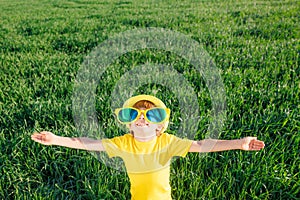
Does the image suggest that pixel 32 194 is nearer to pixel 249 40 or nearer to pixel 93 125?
pixel 93 125

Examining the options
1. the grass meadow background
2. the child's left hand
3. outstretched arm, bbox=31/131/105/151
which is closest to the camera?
the child's left hand

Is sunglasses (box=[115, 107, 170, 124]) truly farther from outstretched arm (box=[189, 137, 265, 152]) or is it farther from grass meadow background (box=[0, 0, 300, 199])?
grass meadow background (box=[0, 0, 300, 199])

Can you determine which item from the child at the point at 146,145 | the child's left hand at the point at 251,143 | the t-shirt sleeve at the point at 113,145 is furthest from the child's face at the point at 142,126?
the child's left hand at the point at 251,143

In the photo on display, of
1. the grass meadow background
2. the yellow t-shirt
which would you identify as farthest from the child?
the grass meadow background

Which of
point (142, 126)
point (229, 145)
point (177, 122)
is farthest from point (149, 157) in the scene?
point (177, 122)

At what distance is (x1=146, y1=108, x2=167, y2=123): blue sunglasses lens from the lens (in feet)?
5.33

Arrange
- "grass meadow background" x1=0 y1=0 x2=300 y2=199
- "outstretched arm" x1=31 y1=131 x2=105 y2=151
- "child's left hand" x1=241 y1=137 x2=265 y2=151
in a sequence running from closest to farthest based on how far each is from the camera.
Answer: "child's left hand" x1=241 y1=137 x2=265 y2=151, "outstretched arm" x1=31 y1=131 x2=105 y2=151, "grass meadow background" x1=0 y1=0 x2=300 y2=199

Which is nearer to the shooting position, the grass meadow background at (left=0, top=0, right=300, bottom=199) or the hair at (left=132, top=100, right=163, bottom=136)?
the hair at (left=132, top=100, right=163, bottom=136)

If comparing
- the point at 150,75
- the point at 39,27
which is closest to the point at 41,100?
the point at 150,75

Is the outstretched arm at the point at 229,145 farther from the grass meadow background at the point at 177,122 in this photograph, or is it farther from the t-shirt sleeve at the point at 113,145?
the grass meadow background at the point at 177,122

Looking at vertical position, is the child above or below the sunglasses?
below

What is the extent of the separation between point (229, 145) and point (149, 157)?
1.27ft

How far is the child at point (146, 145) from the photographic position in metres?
1.67

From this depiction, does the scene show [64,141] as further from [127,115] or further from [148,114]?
[148,114]
